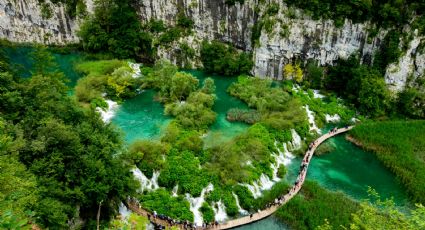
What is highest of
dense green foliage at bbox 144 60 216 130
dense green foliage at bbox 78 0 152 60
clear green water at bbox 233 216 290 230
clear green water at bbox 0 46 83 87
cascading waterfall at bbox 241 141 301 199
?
dense green foliage at bbox 78 0 152 60

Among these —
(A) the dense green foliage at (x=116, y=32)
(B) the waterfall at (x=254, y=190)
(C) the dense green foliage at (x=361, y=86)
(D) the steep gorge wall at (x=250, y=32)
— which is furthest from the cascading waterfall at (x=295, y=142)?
(A) the dense green foliage at (x=116, y=32)

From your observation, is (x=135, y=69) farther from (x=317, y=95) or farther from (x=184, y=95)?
(x=317, y=95)

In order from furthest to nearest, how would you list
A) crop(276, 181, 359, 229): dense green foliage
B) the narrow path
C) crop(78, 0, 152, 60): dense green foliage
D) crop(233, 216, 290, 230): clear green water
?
1. crop(78, 0, 152, 60): dense green foliage
2. crop(233, 216, 290, 230): clear green water
3. crop(276, 181, 359, 229): dense green foliage
4. the narrow path

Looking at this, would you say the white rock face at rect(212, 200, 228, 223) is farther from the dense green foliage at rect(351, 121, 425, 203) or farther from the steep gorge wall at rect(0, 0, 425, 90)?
the steep gorge wall at rect(0, 0, 425, 90)

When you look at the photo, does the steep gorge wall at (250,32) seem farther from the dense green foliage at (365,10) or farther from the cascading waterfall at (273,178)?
the cascading waterfall at (273,178)

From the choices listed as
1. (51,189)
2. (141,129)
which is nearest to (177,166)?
(141,129)

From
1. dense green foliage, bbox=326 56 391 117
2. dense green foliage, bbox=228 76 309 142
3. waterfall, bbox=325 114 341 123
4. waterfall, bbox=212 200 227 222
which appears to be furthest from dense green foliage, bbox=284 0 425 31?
waterfall, bbox=212 200 227 222
